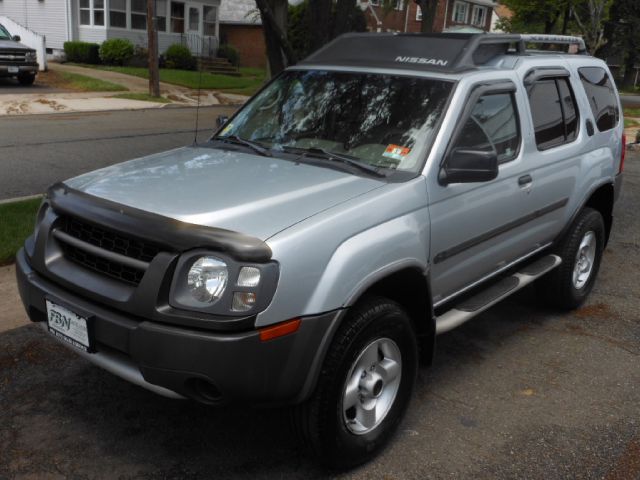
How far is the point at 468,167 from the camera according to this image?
3.58 m

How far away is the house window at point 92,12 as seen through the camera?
29203mm

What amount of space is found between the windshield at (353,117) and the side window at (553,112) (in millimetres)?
964

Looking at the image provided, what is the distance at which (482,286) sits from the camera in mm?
4258

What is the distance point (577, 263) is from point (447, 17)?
48.9 metres

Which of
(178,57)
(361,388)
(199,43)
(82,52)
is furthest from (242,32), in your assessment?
(361,388)

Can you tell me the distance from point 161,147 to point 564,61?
8239 millimetres

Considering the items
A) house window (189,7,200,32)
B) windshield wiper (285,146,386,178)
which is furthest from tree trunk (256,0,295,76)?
house window (189,7,200,32)

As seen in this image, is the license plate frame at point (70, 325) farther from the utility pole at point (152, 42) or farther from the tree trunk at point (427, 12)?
the utility pole at point (152, 42)

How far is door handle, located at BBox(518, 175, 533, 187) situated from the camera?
4.29m

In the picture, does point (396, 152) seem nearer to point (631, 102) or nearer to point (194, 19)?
point (194, 19)

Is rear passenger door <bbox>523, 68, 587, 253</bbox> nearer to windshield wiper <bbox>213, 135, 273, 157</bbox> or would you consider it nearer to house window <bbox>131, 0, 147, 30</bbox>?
windshield wiper <bbox>213, 135, 273, 157</bbox>

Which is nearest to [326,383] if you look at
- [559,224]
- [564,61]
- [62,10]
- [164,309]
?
[164,309]

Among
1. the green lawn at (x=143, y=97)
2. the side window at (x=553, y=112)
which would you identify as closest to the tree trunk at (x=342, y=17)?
the side window at (x=553, y=112)

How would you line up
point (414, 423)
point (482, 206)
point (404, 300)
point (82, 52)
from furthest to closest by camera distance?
1. point (82, 52)
2. point (482, 206)
3. point (414, 423)
4. point (404, 300)
